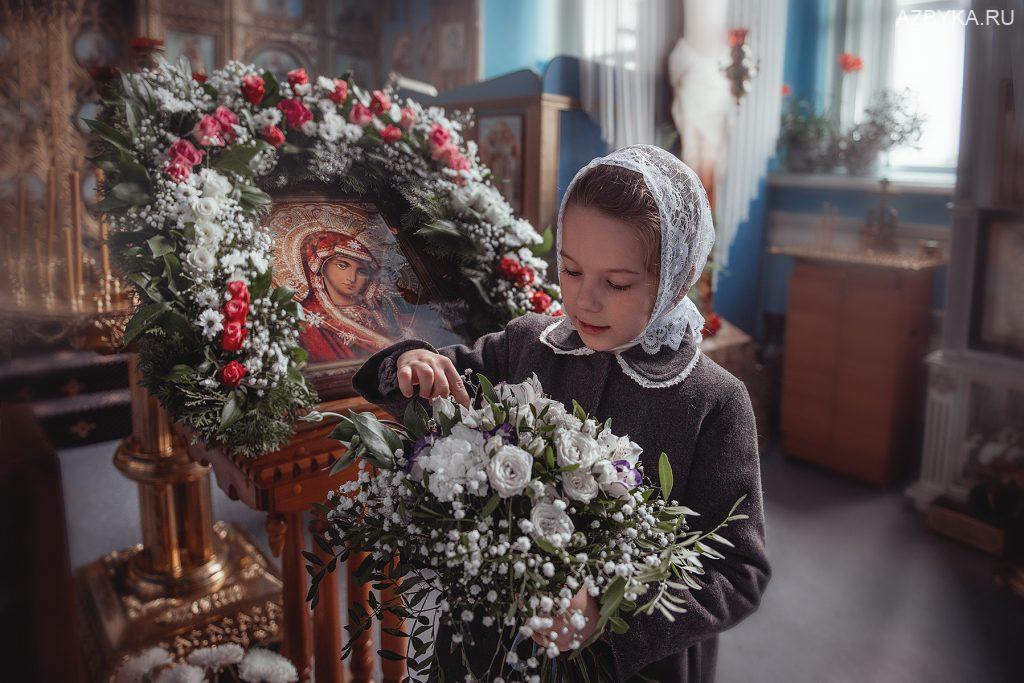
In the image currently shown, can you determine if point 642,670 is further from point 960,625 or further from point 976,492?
point 976,492

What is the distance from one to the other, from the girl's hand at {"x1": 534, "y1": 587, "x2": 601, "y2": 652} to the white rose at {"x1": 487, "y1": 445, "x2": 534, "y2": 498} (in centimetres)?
18

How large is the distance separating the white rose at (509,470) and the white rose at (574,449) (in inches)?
1.8

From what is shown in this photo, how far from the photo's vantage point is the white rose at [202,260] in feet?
5.61

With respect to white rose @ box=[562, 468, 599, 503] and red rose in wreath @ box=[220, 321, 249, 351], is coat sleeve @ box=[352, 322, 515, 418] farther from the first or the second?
white rose @ box=[562, 468, 599, 503]

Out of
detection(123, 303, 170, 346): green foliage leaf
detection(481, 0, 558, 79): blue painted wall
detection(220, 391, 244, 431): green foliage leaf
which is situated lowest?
detection(220, 391, 244, 431): green foliage leaf

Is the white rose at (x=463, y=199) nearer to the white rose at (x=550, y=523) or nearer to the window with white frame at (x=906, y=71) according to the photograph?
the white rose at (x=550, y=523)

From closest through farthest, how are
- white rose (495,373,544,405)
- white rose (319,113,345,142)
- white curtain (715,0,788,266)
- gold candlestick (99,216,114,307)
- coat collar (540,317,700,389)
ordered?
white rose (495,373,544,405), coat collar (540,317,700,389), white rose (319,113,345,142), gold candlestick (99,216,114,307), white curtain (715,0,788,266)

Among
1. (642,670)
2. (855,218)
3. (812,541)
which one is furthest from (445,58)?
(642,670)

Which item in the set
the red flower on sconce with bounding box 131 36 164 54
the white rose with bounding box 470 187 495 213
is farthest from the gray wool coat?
the red flower on sconce with bounding box 131 36 164 54

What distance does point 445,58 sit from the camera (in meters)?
7.52

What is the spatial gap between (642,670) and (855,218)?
4.77 meters

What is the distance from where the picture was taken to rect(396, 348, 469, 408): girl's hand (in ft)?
4.20

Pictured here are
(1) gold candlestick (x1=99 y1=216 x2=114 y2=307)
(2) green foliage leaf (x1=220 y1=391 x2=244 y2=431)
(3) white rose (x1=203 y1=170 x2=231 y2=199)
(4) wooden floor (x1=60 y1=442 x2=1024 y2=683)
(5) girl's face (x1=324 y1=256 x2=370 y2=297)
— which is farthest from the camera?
(4) wooden floor (x1=60 y1=442 x2=1024 y2=683)

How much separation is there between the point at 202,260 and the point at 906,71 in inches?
199
